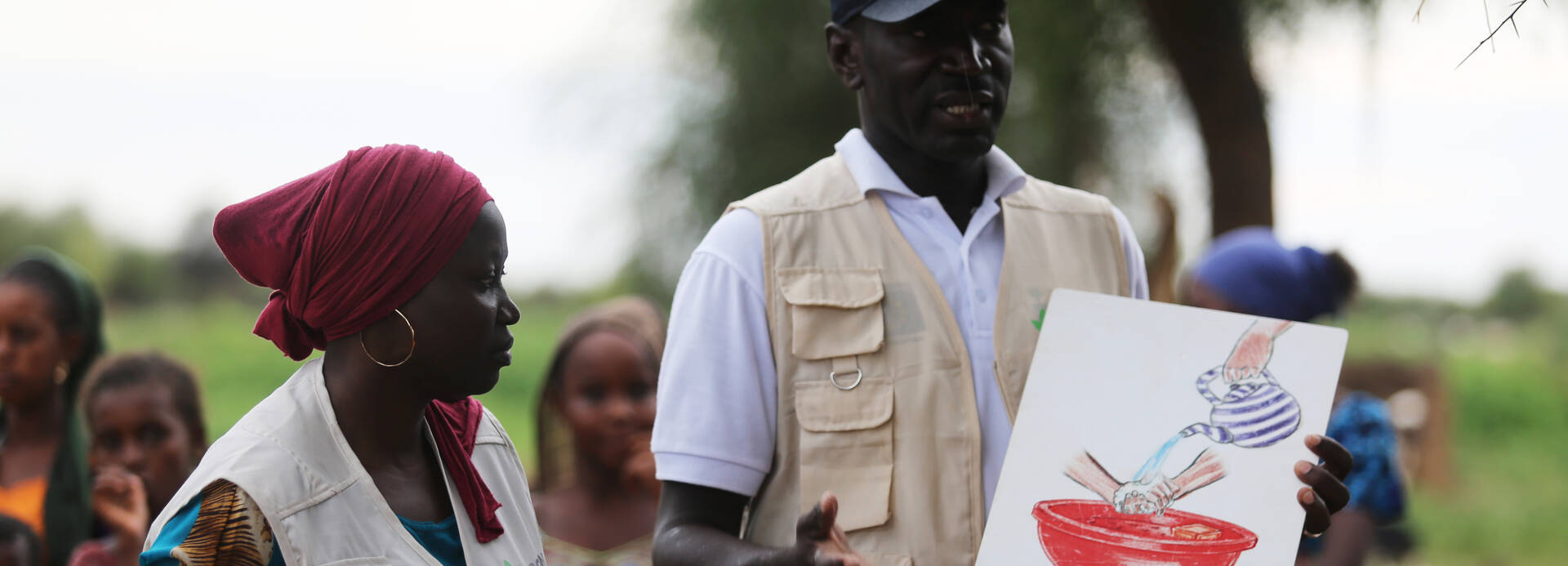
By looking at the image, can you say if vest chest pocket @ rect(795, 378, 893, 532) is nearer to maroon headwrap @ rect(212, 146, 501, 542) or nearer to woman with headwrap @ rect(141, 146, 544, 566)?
woman with headwrap @ rect(141, 146, 544, 566)

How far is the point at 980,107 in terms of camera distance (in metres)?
2.23

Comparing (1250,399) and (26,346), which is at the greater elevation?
(1250,399)

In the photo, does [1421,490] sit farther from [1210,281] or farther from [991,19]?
[991,19]

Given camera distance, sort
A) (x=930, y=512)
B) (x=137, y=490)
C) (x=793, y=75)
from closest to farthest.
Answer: (x=930, y=512), (x=137, y=490), (x=793, y=75)

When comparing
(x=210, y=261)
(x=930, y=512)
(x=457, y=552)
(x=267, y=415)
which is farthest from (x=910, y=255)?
(x=210, y=261)

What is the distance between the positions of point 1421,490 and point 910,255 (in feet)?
30.3

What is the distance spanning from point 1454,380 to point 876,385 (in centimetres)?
1115

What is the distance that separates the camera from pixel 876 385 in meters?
2.14

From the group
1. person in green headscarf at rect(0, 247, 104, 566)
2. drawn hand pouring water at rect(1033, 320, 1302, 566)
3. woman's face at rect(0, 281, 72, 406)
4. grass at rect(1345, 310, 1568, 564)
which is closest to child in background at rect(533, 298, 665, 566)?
person in green headscarf at rect(0, 247, 104, 566)

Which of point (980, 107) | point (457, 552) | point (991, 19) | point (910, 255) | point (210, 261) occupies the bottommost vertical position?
point (210, 261)

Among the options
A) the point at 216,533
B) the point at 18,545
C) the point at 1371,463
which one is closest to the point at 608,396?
the point at 18,545

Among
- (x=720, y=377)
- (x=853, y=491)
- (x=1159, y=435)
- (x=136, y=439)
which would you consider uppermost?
(x=1159, y=435)

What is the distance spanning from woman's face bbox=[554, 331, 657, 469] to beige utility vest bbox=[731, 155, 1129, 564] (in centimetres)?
182

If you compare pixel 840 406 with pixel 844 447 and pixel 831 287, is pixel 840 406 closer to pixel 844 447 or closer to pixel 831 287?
pixel 844 447
